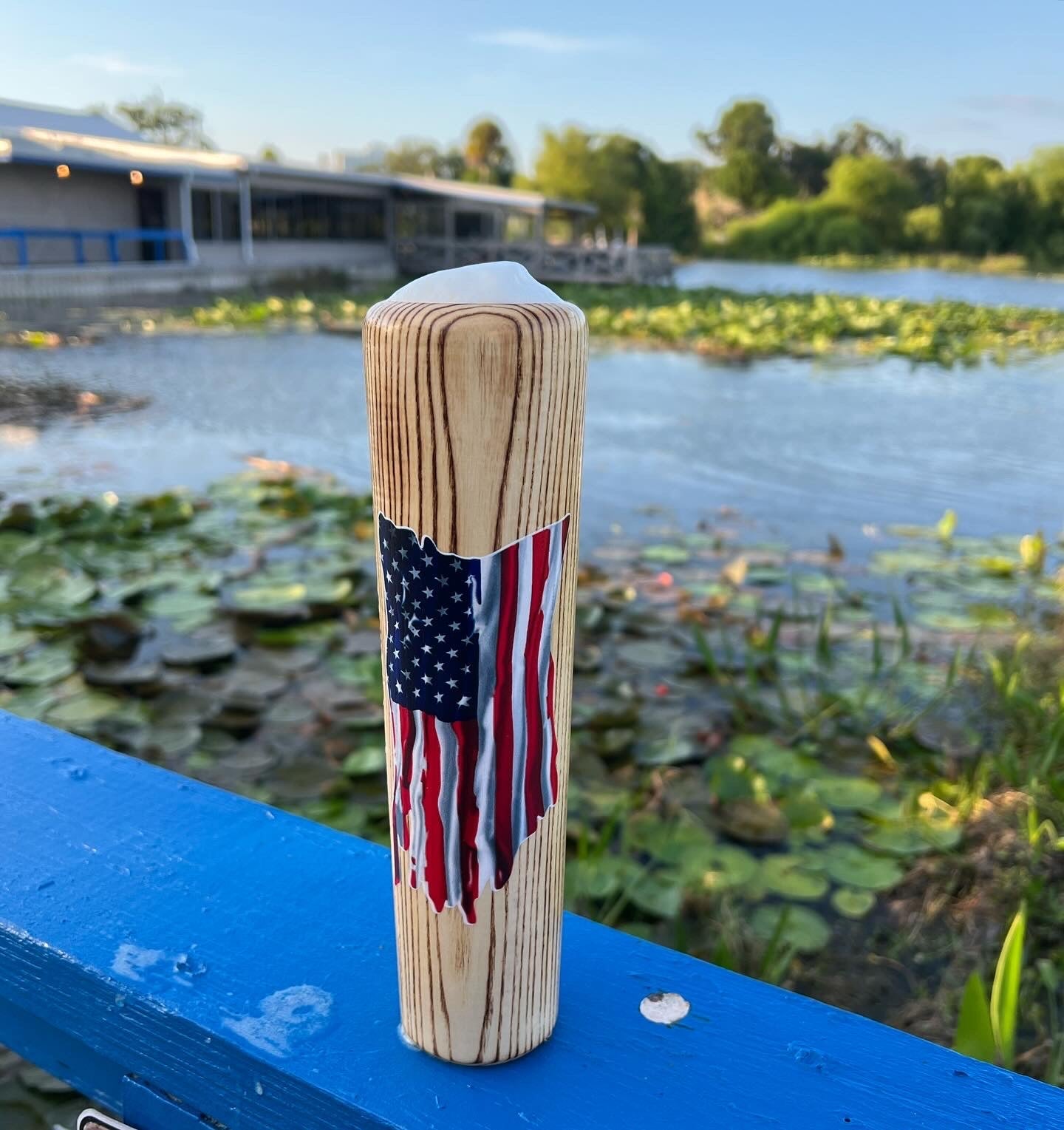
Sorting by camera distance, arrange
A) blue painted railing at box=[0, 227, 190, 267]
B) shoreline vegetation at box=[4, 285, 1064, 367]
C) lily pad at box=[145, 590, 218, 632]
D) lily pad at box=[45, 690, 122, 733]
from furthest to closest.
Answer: blue painted railing at box=[0, 227, 190, 267], shoreline vegetation at box=[4, 285, 1064, 367], lily pad at box=[145, 590, 218, 632], lily pad at box=[45, 690, 122, 733]

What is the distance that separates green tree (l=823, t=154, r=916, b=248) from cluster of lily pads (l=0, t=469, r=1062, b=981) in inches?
1188

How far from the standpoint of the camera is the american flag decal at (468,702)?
17.1 inches

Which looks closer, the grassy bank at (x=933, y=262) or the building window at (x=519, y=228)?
the building window at (x=519, y=228)

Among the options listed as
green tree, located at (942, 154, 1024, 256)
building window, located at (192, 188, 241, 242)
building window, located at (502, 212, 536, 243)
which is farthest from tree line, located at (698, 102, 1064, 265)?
building window, located at (192, 188, 241, 242)

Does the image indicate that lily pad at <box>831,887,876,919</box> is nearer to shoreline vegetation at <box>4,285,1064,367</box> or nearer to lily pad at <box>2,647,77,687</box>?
lily pad at <box>2,647,77,687</box>

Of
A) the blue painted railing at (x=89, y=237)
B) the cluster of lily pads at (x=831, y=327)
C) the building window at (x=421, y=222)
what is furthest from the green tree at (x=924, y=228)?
the blue painted railing at (x=89, y=237)

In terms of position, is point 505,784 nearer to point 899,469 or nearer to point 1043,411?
point 899,469

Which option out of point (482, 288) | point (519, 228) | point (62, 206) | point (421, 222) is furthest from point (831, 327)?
point (519, 228)

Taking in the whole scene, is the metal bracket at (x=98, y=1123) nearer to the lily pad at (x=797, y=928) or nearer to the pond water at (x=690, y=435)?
the lily pad at (x=797, y=928)

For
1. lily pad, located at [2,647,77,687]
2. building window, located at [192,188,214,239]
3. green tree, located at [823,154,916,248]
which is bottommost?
lily pad, located at [2,647,77,687]

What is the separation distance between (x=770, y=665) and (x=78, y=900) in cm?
151

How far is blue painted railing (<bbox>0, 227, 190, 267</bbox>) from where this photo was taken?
397 inches

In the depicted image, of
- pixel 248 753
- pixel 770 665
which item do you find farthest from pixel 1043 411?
pixel 248 753

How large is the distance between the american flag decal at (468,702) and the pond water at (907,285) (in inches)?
521
